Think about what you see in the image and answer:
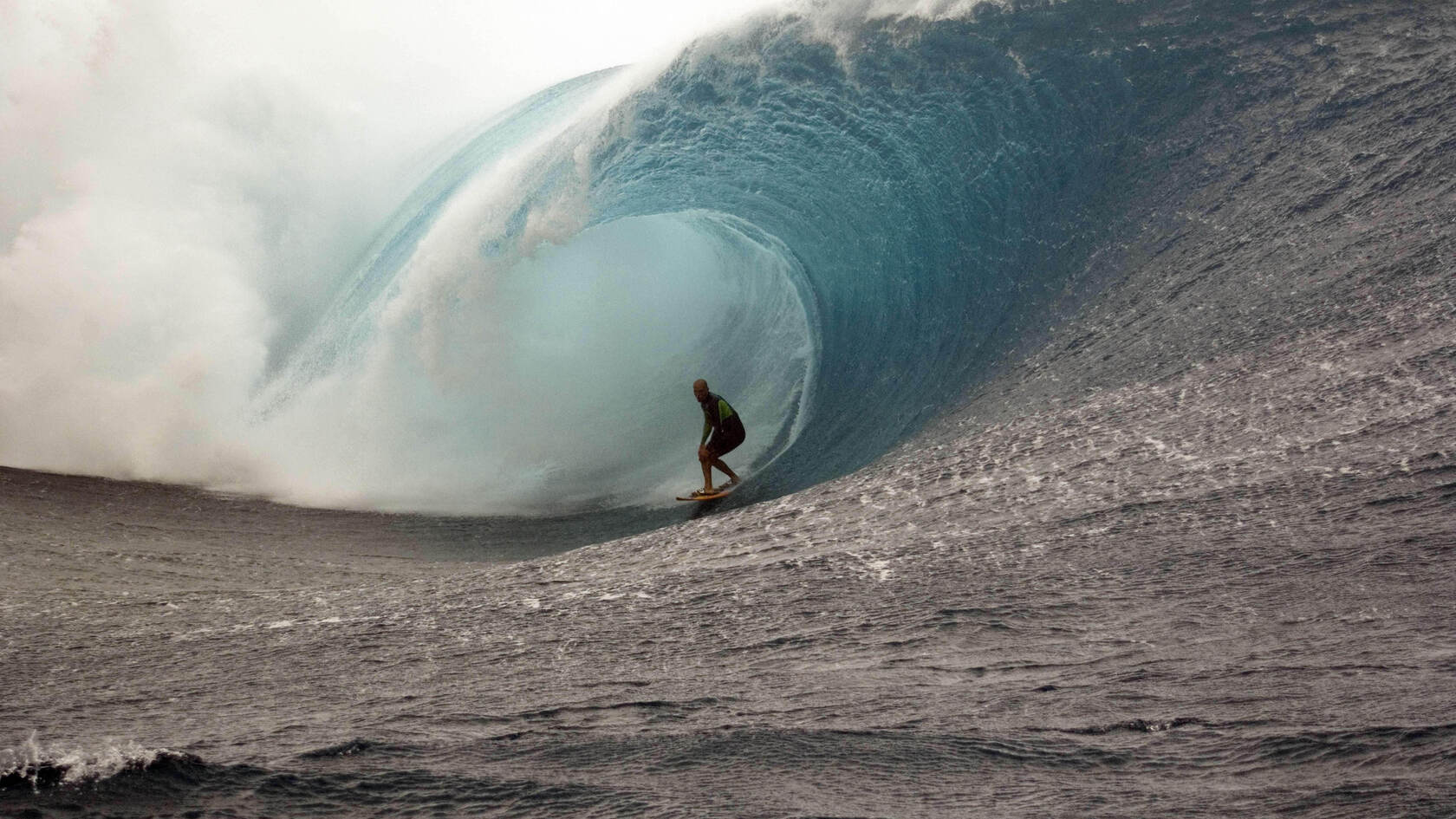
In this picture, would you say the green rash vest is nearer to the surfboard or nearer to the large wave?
the surfboard

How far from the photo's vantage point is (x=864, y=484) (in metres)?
5.88

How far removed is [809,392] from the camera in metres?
8.79

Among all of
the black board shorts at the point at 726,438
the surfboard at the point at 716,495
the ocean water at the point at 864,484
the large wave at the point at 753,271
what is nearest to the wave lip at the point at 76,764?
the ocean water at the point at 864,484

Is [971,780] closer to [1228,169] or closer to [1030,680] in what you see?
[1030,680]

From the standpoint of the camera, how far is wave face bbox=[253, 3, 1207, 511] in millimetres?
7766

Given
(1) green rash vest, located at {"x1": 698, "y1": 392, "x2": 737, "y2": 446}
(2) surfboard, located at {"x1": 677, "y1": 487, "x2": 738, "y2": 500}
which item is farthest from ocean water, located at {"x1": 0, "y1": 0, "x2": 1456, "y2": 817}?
(1) green rash vest, located at {"x1": 698, "y1": 392, "x2": 737, "y2": 446}

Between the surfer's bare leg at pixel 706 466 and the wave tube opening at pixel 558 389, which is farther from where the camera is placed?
the wave tube opening at pixel 558 389

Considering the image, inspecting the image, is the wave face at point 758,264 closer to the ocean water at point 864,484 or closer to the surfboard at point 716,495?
the ocean water at point 864,484

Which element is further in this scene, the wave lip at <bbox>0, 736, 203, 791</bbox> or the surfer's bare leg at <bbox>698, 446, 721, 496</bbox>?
the surfer's bare leg at <bbox>698, 446, 721, 496</bbox>

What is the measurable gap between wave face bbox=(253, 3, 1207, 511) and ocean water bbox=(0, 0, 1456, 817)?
0.04 m

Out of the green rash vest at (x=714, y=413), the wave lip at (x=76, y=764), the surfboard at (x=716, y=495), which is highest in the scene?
the green rash vest at (x=714, y=413)

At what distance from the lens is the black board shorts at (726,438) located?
Result: 24.9ft

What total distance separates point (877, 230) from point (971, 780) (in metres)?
6.52

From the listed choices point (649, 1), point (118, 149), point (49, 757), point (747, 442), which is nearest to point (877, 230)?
point (747, 442)
